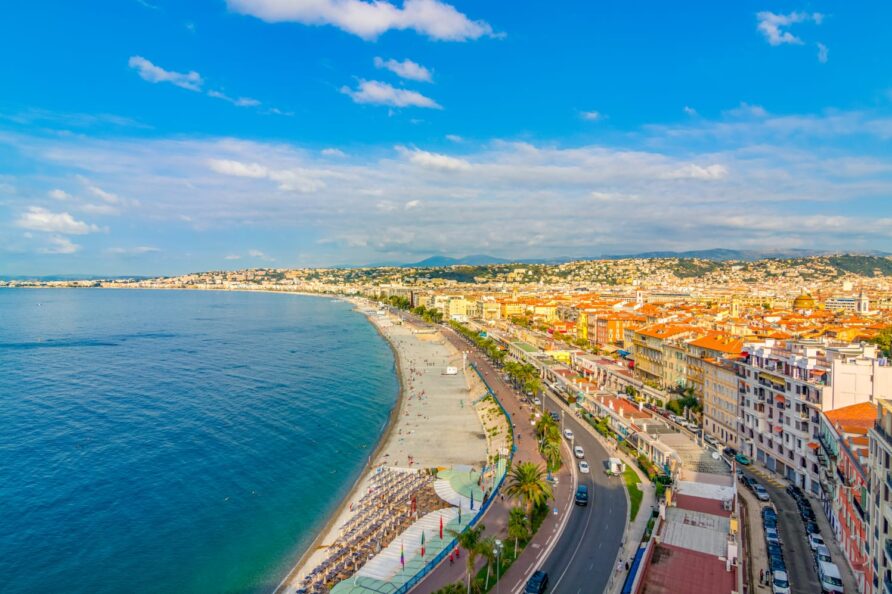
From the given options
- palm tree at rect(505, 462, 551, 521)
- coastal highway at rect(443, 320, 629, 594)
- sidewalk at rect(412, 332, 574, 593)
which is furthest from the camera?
palm tree at rect(505, 462, 551, 521)

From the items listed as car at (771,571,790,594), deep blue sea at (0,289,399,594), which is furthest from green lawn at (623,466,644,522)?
deep blue sea at (0,289,399,594)

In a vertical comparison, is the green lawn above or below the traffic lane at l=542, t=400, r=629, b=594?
below

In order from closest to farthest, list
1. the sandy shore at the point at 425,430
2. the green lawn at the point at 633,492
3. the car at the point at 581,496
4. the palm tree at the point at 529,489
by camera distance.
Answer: the palm tree at the point at 529,489 → the green lawn at the point at 633,492 → the car at the point at 581,496 → the sandy shore at the point at 425,430

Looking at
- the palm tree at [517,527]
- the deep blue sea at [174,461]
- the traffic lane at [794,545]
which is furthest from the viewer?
the deep blue sea at [174,461]

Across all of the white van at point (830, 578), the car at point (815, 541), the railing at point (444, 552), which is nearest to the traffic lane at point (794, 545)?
the car at point (815, 541)

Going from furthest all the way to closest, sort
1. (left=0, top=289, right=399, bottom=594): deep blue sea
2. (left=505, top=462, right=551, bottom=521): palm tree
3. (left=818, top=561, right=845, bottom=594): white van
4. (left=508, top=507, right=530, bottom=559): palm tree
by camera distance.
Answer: (left=0, top=289, right=399, bottom=594): deep blue sea, (left=505, top=462, right=551, bottom=521): palm tree, (left=508, top=507, right=530, bottom=559): palm tree, (left=818, top=561, right=845, bottom=594): white van

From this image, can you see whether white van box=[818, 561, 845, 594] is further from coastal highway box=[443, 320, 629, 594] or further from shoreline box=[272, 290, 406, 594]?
shoreline box=[272, 290, 406, 594]

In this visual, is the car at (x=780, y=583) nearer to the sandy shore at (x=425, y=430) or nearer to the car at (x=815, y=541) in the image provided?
the car at (x=815, y=541)
